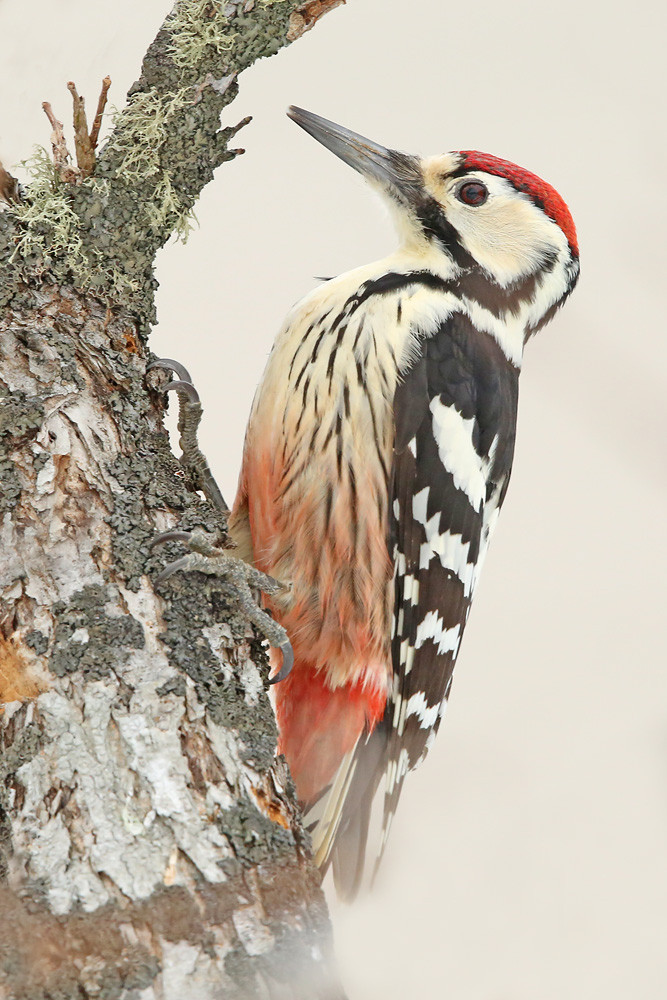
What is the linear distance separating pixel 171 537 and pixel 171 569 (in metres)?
0.07

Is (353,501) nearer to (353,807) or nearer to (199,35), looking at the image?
(353,807)

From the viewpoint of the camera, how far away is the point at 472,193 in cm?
200

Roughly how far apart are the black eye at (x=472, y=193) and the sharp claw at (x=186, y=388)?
2.49 feet

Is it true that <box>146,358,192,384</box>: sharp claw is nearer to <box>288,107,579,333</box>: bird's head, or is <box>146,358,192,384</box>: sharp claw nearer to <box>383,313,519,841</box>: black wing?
<box>383,313,519,841</box>: black wing

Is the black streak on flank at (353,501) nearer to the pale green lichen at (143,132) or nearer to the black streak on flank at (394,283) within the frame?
the black streak on flank at (394,283)

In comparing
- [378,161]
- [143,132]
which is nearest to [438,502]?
[378,161]

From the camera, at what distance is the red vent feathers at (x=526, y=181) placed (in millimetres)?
2023

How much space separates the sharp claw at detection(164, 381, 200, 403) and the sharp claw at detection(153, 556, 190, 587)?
462mm

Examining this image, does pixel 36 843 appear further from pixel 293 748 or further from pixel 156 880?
pixel 293 748

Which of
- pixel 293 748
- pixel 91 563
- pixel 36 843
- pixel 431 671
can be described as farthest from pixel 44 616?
pixel 431 671

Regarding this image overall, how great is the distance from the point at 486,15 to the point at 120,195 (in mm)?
693

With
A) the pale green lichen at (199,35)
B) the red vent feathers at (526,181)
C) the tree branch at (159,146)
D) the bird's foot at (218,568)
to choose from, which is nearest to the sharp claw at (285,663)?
the bird's foot at (218,568)

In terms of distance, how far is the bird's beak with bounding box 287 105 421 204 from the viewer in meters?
1.99

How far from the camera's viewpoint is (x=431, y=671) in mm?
2004
